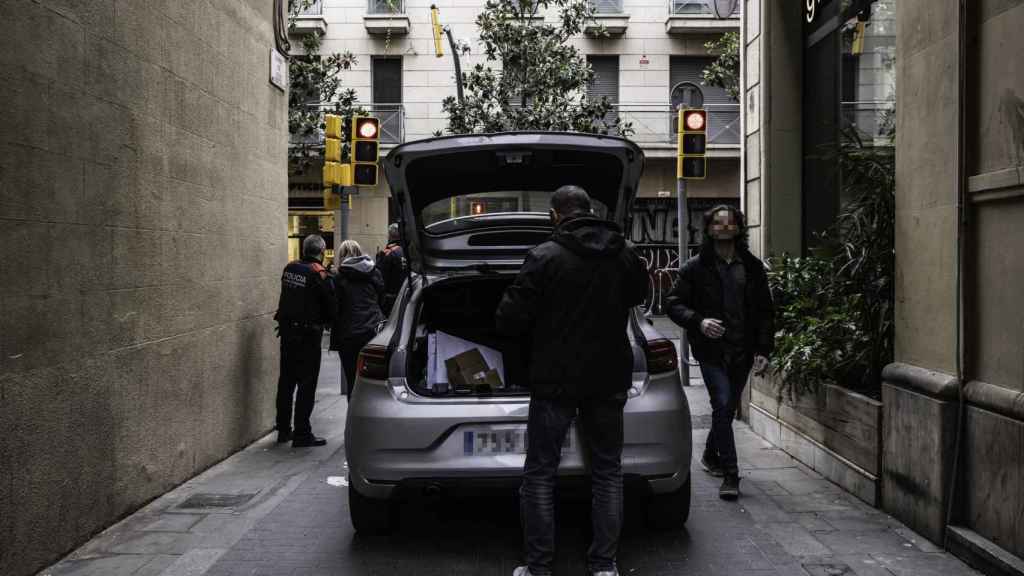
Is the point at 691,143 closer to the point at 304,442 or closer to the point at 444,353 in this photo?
the point at 304,442

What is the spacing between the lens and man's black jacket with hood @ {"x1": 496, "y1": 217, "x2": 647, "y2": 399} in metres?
4.18

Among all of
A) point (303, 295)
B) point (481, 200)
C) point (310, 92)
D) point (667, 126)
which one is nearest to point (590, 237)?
point (481, 200)

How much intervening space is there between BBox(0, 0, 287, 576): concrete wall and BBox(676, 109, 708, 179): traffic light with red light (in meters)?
5.11

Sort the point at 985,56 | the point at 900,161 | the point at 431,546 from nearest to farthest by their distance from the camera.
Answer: the point at 985,56, the point at 431,546, the point at 900,161

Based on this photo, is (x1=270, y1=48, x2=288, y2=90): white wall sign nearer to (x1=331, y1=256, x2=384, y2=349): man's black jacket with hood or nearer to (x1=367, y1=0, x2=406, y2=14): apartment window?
(x1=331, y1=256, x2=384, y2=349): man's black jacket with hood

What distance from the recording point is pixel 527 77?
21578 mm

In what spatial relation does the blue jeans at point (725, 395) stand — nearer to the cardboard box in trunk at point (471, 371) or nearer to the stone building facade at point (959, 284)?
the stone building facade at point (959, 284)

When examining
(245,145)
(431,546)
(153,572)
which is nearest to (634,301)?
(431,546)

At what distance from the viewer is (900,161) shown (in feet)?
18.2

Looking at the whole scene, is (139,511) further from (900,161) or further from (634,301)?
(900,161)

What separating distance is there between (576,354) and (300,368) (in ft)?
14.5

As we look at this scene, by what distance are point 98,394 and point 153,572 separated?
116 cm

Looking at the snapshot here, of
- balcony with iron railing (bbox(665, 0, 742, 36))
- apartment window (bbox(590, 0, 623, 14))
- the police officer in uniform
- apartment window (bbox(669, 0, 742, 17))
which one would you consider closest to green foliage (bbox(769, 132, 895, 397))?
the police officer in uniform

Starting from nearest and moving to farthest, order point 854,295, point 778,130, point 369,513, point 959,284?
point 959,284 < point 369,513 < point 854,295 < point 778,130
